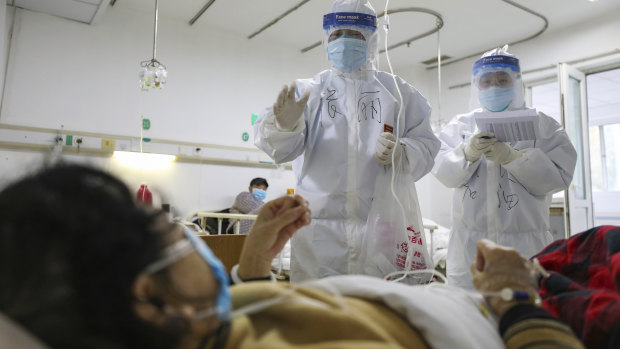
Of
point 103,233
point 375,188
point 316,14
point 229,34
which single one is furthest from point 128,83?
point 103,233

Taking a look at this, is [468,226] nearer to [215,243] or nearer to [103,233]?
[215,243]

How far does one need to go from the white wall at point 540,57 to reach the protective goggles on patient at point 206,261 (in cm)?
502

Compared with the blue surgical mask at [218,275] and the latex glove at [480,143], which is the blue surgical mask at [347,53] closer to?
the latex glove at [480,143]

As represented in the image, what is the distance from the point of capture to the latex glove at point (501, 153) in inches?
73.5

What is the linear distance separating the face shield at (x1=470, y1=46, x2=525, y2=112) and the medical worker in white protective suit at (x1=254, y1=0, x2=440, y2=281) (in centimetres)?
49

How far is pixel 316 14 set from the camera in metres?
4.27

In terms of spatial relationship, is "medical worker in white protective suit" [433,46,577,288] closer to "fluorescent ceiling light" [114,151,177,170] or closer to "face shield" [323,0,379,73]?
"face shield" [323,0,379,73]

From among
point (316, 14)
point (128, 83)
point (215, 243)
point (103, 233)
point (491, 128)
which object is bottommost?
point (215, 243)

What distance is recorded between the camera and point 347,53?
1.74 meters

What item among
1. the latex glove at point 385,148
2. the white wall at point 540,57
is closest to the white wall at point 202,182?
the white wall at point 540,57

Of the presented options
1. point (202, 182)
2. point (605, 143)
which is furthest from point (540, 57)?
point (202, 182)

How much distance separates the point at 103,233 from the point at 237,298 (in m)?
0.29

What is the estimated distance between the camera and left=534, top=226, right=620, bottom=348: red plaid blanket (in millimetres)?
770

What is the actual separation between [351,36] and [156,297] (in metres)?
1.45
